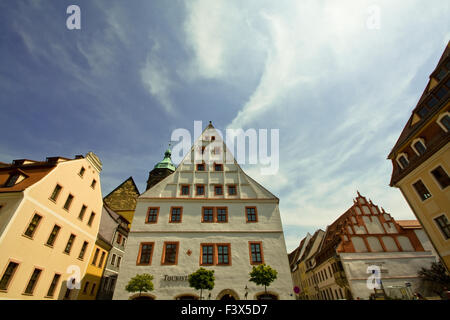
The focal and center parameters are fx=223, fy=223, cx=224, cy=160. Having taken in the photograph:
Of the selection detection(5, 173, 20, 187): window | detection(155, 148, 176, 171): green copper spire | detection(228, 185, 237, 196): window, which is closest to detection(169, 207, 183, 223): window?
detection(228, 185, 237, 196): window

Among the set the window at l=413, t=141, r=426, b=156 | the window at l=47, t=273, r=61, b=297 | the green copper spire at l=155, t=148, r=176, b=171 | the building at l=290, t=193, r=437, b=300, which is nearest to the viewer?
the window at l=47, t=273, r=61, b=297

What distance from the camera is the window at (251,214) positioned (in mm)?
23189

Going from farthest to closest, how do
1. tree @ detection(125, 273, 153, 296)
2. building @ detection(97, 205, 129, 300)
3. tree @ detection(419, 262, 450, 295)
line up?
building @ detection(97, 205, 129, 300) < tree @ detection(419, 262, 450, 295) < tree @ detection(125, 273, 153, 296)

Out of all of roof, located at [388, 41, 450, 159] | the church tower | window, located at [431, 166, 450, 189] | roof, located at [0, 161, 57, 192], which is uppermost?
the church tower

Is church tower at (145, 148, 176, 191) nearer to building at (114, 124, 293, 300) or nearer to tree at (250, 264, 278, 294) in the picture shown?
building at (114, 124, 293, 300)

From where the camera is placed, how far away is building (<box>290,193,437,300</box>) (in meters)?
27.8

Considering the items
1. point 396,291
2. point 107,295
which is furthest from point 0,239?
point 396,291

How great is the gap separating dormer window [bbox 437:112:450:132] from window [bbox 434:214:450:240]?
6.84 metres

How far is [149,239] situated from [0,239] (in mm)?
10357

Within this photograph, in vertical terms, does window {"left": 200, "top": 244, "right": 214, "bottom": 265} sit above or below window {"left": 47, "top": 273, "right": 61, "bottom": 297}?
above

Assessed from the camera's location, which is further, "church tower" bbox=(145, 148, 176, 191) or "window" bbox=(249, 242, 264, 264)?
"church tower" bbox=(145, 148, 176, 191)

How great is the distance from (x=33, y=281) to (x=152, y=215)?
9898 millimetres

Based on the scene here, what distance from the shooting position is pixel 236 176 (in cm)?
2639
